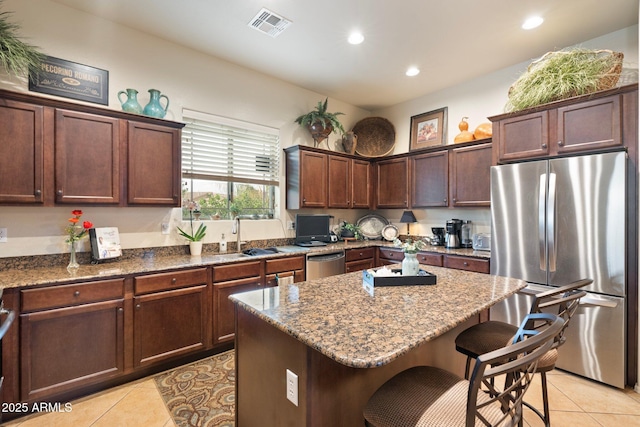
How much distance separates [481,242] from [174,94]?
13.0ft

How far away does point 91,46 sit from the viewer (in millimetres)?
2760

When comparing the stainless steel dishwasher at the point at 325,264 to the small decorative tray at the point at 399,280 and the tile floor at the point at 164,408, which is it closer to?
the small decorative tray at the point at 399,280

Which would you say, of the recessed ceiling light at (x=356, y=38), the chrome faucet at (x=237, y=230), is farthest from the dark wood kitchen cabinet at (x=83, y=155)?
the recessed ceiling light at (x=356, y=38)

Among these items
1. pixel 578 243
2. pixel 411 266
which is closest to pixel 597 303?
pixel 578 243

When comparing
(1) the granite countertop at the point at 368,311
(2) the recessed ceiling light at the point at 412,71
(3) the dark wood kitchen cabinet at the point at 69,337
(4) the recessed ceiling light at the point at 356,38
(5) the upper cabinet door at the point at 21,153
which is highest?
(2) the recessed ceiling light at the point at 412,71

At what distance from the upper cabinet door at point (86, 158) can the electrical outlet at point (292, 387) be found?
7.60 feet

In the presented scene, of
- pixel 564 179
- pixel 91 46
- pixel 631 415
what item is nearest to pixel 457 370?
pixel 631 415

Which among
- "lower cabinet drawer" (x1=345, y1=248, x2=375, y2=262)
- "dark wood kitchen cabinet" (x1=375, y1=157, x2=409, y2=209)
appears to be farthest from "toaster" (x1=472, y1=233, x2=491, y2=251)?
"lower cabinet drawer" (x1=345, y1=248, x2=375, y2=262)

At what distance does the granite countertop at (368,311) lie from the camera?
1047mm

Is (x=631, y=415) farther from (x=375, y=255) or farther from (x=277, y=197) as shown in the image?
(x=277, y=197)

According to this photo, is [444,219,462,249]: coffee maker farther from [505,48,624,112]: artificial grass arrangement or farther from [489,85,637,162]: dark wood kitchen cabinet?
[505,48,624,112]: artificial grass arrangement

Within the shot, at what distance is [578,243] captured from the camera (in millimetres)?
2561

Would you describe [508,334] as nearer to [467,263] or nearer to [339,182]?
[467,263]

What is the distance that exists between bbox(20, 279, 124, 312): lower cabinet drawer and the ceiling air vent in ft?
8.36
